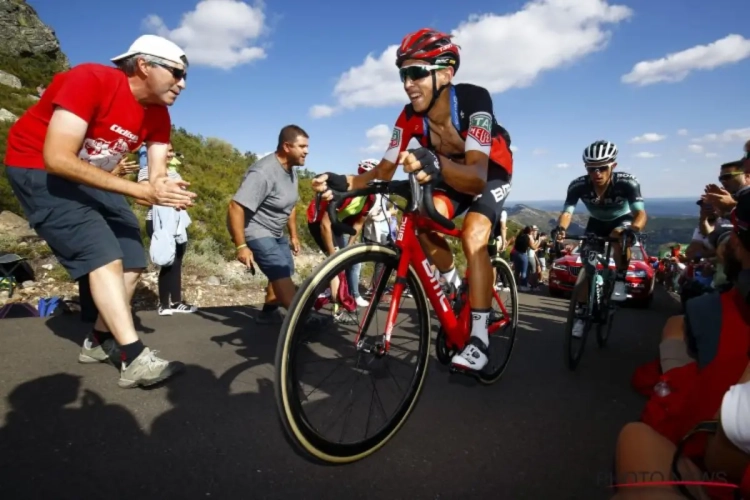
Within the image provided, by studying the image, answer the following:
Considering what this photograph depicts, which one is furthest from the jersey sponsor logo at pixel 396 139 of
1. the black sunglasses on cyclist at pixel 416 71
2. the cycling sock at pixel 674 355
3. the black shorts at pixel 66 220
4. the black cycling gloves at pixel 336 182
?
the cycling sock at pixel 674 355

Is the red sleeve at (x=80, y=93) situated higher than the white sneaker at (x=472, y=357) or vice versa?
the red sleeve at (x=80, y=93)

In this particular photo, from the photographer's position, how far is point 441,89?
3248 mm

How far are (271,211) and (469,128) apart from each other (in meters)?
2.69

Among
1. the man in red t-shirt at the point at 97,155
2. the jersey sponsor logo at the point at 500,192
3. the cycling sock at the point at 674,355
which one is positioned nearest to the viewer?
the cycling sock at the point at 674,355

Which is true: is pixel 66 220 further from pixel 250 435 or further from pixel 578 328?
pixel 578 328

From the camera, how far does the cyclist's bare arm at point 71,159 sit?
99.7 inches

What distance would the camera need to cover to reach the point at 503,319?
3947mm

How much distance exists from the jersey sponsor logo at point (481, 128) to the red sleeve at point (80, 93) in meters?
2.38

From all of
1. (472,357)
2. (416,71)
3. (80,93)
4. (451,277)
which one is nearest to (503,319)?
(451,277)

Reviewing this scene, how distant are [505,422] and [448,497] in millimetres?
987

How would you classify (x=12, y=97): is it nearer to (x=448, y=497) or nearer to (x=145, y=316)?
(x=145, y=316)

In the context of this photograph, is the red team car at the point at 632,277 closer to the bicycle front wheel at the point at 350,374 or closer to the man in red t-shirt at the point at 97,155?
the bicycle front wheel at the point at 350,374

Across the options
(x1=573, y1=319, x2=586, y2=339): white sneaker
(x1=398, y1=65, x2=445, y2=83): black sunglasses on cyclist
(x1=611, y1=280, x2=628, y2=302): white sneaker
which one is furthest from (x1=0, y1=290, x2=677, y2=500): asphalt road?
(x1=398, y1=65, x2=445, y2=83): black sunglasses on cyclist

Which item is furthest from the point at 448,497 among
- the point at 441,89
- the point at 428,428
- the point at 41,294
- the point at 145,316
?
the point at 41,294
